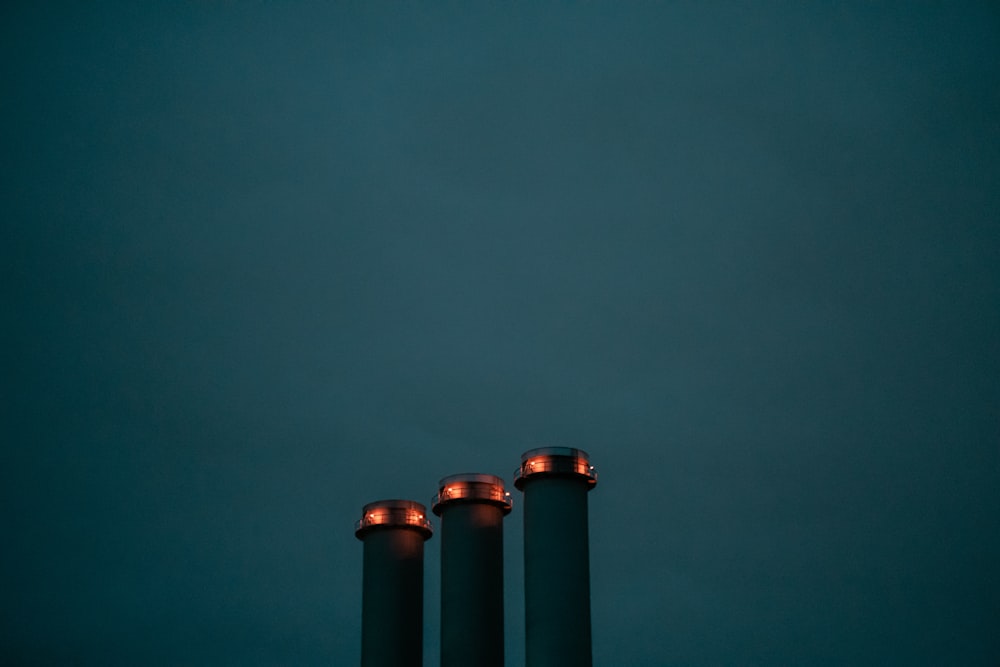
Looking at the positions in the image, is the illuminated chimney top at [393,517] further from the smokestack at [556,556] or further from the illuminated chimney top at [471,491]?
the smokestack at [556,556]

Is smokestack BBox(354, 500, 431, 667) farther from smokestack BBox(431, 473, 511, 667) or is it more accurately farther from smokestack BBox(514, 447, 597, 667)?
smokestack BBox(514, 447, 597, 667)

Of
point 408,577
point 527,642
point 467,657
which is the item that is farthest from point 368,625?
point 527,642

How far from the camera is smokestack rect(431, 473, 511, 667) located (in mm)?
63281

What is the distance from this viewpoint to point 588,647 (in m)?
59.4

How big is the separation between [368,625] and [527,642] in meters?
12.4

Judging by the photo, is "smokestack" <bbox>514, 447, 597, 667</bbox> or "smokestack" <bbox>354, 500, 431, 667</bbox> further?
"smokestack" <bbox>354, 500, 431, 667</bbox>

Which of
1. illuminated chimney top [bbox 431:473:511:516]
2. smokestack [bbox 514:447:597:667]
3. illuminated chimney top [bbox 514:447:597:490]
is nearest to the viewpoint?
smokestack [bbox 514:447:597:667]

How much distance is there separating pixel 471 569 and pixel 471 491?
4168 millimetres

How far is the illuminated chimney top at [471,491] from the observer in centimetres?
6588

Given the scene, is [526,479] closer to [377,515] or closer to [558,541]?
[558,541]

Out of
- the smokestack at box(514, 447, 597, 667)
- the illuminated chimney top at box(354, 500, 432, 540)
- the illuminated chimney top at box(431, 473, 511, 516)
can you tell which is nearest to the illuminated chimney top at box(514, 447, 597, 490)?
the smokestack at box(514, 447, 597, 667)

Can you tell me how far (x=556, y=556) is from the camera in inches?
2382

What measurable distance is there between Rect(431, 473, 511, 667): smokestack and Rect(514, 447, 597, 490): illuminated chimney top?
11.8ft

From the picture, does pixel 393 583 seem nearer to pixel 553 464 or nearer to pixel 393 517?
pixel 393 517
